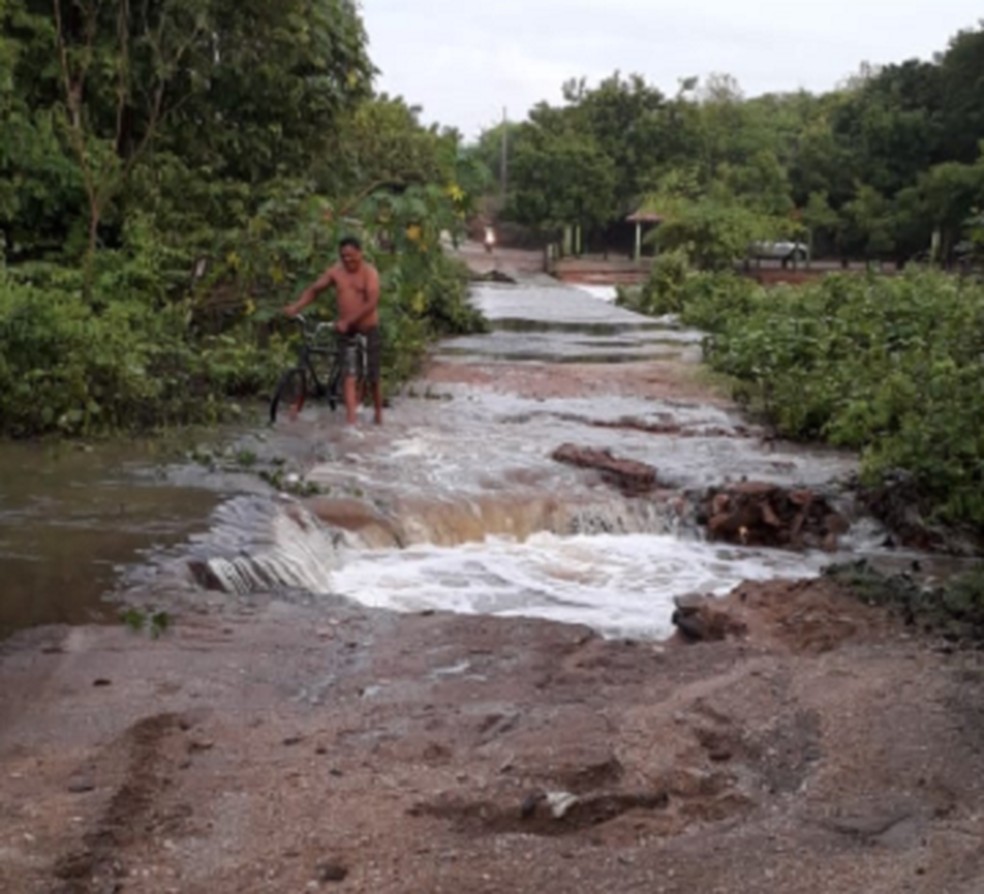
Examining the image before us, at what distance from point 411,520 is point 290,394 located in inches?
165

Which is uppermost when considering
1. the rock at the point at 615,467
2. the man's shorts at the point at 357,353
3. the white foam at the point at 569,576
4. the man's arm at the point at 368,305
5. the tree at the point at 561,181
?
the tree at the point at 561,181

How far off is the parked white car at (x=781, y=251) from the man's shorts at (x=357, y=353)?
116ft

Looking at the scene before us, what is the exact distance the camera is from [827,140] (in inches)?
1921

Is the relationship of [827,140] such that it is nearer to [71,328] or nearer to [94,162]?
[94,162]

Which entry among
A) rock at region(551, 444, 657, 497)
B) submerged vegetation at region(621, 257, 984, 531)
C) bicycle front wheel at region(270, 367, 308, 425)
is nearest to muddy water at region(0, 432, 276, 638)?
bicycle front wheel at region(270, 367, 308, 425)

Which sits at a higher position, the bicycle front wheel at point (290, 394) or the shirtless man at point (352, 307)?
the shirtless man at point (352, 307)

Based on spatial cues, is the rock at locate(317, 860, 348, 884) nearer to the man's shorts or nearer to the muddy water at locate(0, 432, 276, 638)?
→ the muddy water at locate(0, 432, 276, 638)

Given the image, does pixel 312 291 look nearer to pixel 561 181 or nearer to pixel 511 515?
pixel 511 515

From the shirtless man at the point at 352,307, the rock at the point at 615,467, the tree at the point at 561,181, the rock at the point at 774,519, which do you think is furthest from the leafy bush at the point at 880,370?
the tree at the point at 561,181

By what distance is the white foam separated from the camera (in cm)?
843

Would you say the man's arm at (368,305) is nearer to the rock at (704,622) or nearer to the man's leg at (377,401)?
the man's leg at (377,401)

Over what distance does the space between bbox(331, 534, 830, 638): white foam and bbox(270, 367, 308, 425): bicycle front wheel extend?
3.70 metres

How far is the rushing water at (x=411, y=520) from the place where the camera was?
814 centimetres

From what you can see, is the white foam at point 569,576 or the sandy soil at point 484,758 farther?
the white foam at point 569,576
